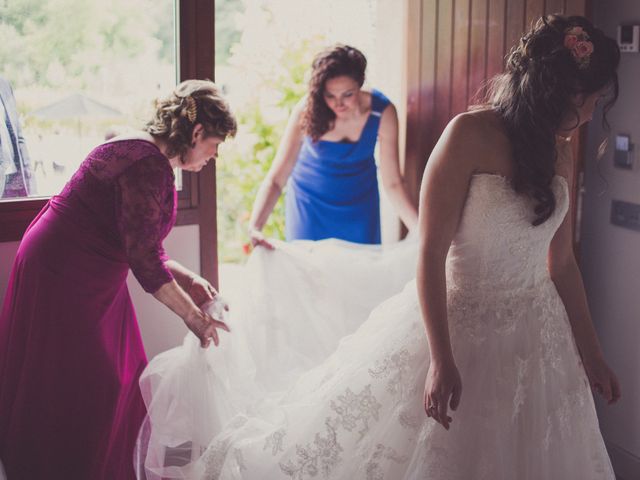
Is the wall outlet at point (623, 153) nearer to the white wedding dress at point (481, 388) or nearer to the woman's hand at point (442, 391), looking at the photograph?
the white wedding dress at point (481, 388)

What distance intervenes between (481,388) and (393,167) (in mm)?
1750

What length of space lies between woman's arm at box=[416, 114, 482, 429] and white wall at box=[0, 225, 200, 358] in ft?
5.34

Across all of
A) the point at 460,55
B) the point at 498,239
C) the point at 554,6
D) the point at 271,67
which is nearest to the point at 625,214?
the point at 554,6

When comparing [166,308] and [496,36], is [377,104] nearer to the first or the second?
[496,36]

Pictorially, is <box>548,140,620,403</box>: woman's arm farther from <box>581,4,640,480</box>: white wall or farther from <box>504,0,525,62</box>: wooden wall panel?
<box>504,0,525,62</box>: wooden wall panel

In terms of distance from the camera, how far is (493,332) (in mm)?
1808

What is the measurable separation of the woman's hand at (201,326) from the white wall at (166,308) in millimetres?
857

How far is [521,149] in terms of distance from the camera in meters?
1.77

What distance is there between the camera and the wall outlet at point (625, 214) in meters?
2.77

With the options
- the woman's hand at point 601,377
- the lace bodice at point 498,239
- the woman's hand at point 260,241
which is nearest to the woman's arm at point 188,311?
the woman's hand at point 260,241

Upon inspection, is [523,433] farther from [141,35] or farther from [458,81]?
[141,35]

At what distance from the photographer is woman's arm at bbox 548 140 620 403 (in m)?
1.92

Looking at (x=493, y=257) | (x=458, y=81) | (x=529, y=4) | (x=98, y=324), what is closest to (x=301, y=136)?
(x=458, y=81)

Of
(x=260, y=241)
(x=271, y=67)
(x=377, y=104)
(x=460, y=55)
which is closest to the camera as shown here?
(x=260, y=241)
